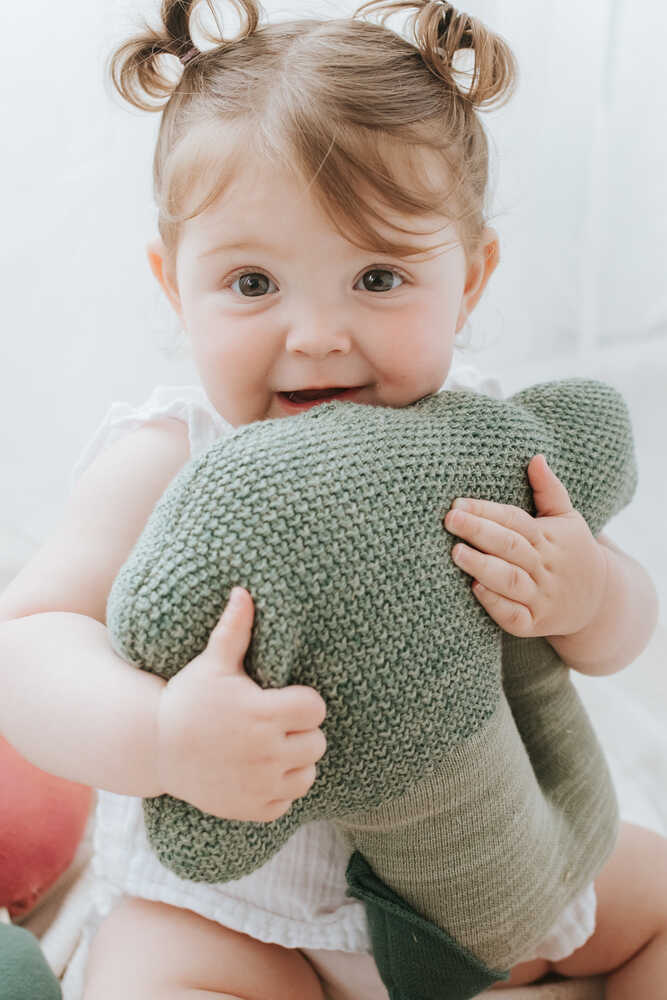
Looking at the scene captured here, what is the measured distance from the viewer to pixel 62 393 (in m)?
1.10

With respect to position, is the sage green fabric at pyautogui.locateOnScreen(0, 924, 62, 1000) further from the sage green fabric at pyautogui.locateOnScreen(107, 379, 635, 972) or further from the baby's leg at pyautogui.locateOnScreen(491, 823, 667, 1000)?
the baby's leg at pyautogui.locateOnScreen(491, 823, 667, 1000)

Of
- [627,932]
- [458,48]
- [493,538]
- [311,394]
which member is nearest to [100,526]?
[311,394]

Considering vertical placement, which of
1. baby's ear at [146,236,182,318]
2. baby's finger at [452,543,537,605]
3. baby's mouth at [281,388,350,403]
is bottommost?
baby's finger at [452,543,537,605]

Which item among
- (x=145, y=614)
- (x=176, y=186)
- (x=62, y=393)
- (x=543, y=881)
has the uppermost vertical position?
(x=176, y=186)

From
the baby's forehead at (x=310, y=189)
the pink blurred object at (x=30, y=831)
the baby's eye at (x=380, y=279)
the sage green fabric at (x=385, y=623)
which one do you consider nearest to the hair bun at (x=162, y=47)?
the baby's forehead at (x=310, y=189)

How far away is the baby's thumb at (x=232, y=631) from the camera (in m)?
0.52

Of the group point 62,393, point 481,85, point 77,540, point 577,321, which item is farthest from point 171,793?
point 577,321

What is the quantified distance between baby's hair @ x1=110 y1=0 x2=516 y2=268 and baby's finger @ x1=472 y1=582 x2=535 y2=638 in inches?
9.6

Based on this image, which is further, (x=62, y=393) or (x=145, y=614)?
(x=62, y=393)

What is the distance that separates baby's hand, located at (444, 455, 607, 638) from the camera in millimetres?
613

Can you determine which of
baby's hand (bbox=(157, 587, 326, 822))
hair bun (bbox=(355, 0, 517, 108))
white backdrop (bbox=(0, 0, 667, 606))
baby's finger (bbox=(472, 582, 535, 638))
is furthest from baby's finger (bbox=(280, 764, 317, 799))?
white backdrop (bbox=(0, 0, 667, 606))

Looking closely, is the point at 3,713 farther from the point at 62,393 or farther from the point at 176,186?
the point at 62,393

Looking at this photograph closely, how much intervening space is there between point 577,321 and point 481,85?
527 millimetres

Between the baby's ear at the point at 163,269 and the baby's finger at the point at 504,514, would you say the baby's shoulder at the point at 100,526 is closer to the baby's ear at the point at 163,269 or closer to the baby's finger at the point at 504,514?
the baby's ear at the point at 163,269
